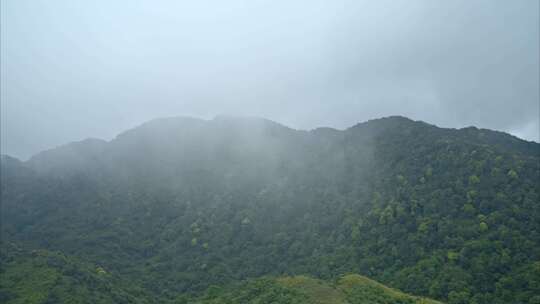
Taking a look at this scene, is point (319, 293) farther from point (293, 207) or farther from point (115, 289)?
point (293, 207)

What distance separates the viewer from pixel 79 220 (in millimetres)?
127125

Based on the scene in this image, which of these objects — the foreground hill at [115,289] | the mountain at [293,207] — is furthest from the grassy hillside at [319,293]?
the mountain at [293,207]

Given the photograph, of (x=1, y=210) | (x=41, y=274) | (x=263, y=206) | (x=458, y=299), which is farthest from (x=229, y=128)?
(x=458, y=299)

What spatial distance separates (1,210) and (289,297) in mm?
118590

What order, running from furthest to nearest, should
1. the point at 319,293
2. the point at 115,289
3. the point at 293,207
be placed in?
the point at 293,207 < the point at 115,289 < the point at 319,293

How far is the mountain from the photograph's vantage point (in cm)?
8156

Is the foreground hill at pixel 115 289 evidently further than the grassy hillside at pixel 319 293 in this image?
Yes

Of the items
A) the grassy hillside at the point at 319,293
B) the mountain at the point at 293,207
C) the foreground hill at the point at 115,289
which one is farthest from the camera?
the mountain at the point at 293,207

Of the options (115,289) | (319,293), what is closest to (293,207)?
(115,289)

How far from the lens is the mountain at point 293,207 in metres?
81.6

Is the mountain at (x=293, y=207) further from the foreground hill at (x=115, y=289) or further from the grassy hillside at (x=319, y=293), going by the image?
the grassy hillside at (x=319, y=293)

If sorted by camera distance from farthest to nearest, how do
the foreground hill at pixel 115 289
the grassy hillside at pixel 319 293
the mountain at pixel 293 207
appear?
the mountain at pixel 293 207, the foreground hill at pixel 115 289, the grassy hillside at pixel 319 293

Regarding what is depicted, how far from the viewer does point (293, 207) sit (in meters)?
128

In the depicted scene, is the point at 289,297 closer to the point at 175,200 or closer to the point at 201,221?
the point at 201,221
